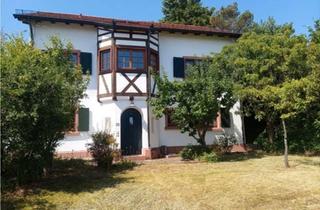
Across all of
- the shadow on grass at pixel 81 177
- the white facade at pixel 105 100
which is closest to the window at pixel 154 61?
the white facade at pixel 105 100

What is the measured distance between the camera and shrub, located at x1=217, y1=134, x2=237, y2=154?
69.8ft

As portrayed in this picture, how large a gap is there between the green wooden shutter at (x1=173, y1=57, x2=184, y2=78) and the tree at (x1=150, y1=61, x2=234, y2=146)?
369cm

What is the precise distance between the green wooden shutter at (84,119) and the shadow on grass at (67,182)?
337 cm

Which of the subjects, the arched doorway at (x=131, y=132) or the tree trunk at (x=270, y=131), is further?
the tree trunk at (x=270, y=131)

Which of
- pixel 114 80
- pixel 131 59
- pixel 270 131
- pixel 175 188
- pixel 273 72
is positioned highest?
pixel 131 59

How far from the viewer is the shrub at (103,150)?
15.8 m

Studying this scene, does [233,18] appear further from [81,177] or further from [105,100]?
[81,177]

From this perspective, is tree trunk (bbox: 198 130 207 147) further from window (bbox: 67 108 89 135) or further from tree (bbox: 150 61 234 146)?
window (bbox: 67 108 89 135)

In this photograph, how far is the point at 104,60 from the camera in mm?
21062

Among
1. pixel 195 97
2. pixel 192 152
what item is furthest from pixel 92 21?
pixel 192 152

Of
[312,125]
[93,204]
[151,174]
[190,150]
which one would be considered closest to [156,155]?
[190,150]

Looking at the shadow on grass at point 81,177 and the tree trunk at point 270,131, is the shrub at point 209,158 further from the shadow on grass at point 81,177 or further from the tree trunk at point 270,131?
the tree trunk at point 270,131

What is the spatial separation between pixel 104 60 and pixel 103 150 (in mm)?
6875

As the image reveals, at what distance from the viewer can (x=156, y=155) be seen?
20719mm
